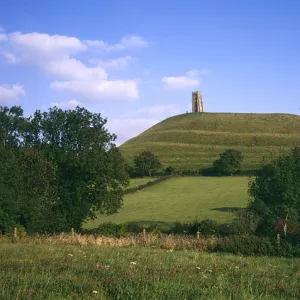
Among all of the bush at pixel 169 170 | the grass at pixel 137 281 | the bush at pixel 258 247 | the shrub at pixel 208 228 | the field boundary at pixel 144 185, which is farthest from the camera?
the bush at pixel 169 170

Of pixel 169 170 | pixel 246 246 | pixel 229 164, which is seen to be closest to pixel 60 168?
pixel 246 246

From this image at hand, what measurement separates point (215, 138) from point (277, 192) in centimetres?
11260

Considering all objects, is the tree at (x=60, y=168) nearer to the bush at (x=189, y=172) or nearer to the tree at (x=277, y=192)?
the tree at (x=277, y=192)

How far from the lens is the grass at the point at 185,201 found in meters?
47.6

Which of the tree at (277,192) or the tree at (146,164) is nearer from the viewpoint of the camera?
the tree at (277,192)

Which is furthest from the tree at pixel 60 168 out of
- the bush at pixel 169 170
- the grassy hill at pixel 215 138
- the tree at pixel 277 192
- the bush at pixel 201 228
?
the grassy hill at pixel 215 138

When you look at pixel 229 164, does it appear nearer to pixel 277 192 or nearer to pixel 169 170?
pixel 169 170

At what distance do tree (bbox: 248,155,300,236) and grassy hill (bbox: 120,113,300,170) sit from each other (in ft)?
207

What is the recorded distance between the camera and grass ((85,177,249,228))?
47.6 metres

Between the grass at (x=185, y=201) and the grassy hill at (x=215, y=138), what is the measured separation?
1999cm

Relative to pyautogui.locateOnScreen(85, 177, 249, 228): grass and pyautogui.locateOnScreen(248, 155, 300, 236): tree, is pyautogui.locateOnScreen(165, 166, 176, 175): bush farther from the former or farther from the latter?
pyautogui.locateOnScreen(248, 155, 300, 236): tree

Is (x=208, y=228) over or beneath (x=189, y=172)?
beneath

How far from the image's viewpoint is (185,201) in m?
59.9

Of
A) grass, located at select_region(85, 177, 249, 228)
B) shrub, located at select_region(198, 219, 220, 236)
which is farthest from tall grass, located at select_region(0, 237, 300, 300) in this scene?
grass, located at select_region(85, 177, 249, 228)
